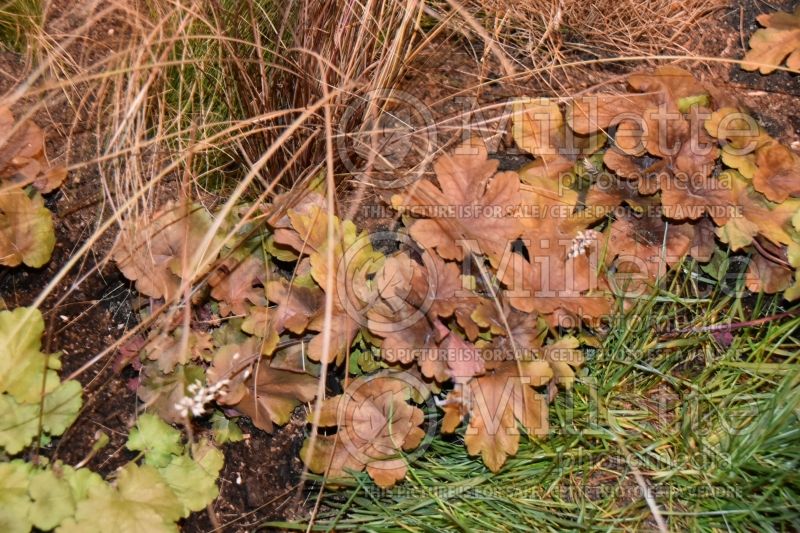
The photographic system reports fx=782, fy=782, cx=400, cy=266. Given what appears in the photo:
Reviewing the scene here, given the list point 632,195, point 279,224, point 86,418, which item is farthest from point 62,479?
point 632,195

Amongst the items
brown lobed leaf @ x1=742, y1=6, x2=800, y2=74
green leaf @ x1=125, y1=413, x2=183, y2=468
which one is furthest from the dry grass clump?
green leaf @ x1=125, y1=413, x2=183, y2=468

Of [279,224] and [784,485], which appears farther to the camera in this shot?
[279,224]

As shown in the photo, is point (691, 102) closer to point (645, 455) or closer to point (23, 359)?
point (645, 455)

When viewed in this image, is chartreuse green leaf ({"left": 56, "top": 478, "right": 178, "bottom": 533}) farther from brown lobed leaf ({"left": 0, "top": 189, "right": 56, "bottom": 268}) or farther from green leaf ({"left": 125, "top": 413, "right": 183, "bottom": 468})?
brown lobed leaf ({"left": 0, "top": 189, "right": 56, "bottom": 268})

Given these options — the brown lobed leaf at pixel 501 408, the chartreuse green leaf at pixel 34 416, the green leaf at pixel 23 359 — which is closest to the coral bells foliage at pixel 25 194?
the green leaf at pixel 23 359

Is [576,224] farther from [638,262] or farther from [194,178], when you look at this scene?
[194,178]

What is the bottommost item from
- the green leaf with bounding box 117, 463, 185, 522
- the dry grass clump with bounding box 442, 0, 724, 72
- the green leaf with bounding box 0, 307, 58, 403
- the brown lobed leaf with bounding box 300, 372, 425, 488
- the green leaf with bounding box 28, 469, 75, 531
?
the brown lobed leaf with bounding box 300, 372, 425, 488

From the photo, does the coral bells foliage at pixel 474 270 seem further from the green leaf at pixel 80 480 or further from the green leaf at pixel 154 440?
the green leaf at pixel 80 480
